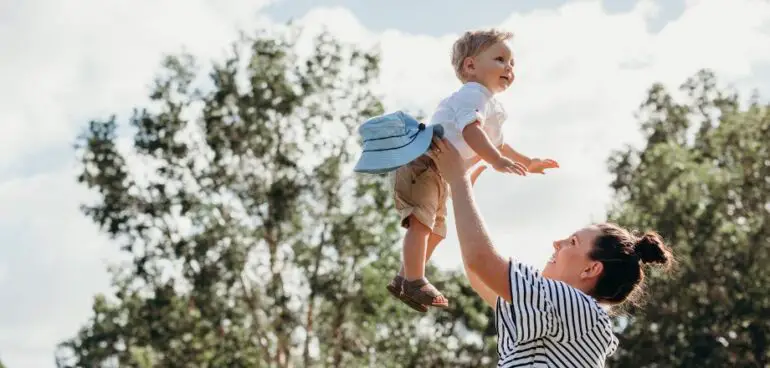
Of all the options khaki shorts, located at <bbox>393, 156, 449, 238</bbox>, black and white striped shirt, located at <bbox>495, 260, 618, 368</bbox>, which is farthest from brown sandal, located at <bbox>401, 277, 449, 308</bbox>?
black and white striped shirt, located at <bbox>495, 260, 618, 368</bbox>

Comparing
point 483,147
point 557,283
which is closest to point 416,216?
point 483,147

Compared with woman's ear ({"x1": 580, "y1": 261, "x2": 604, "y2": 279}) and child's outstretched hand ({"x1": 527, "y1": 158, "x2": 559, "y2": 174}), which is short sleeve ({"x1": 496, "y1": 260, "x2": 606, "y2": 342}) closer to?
woman's ear ({"x1": 580, "y1": 261, "x2": 604, "y2": 279})

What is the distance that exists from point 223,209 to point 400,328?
5961 millimetres

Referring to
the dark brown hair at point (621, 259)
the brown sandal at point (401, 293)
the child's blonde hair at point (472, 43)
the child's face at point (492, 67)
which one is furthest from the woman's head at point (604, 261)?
the child's blonde hair at point (472, 43)

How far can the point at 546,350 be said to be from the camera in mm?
3812

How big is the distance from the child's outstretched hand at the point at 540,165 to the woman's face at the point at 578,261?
869mm

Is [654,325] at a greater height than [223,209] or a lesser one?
lesser

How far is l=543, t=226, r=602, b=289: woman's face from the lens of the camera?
4.01 m

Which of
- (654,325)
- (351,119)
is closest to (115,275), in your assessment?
(351,119)

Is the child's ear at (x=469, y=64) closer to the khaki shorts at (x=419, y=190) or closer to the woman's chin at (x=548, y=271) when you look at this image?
the khaki shorts at (x=419, y=190)

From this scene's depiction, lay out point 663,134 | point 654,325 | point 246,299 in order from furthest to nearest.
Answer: point 663,134
point 654,325
point 246,299

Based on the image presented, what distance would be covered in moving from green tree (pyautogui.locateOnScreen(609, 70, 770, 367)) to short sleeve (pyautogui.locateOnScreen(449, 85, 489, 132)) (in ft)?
84.5

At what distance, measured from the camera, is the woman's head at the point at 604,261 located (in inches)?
158

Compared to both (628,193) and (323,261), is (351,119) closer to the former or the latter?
(323,261)
